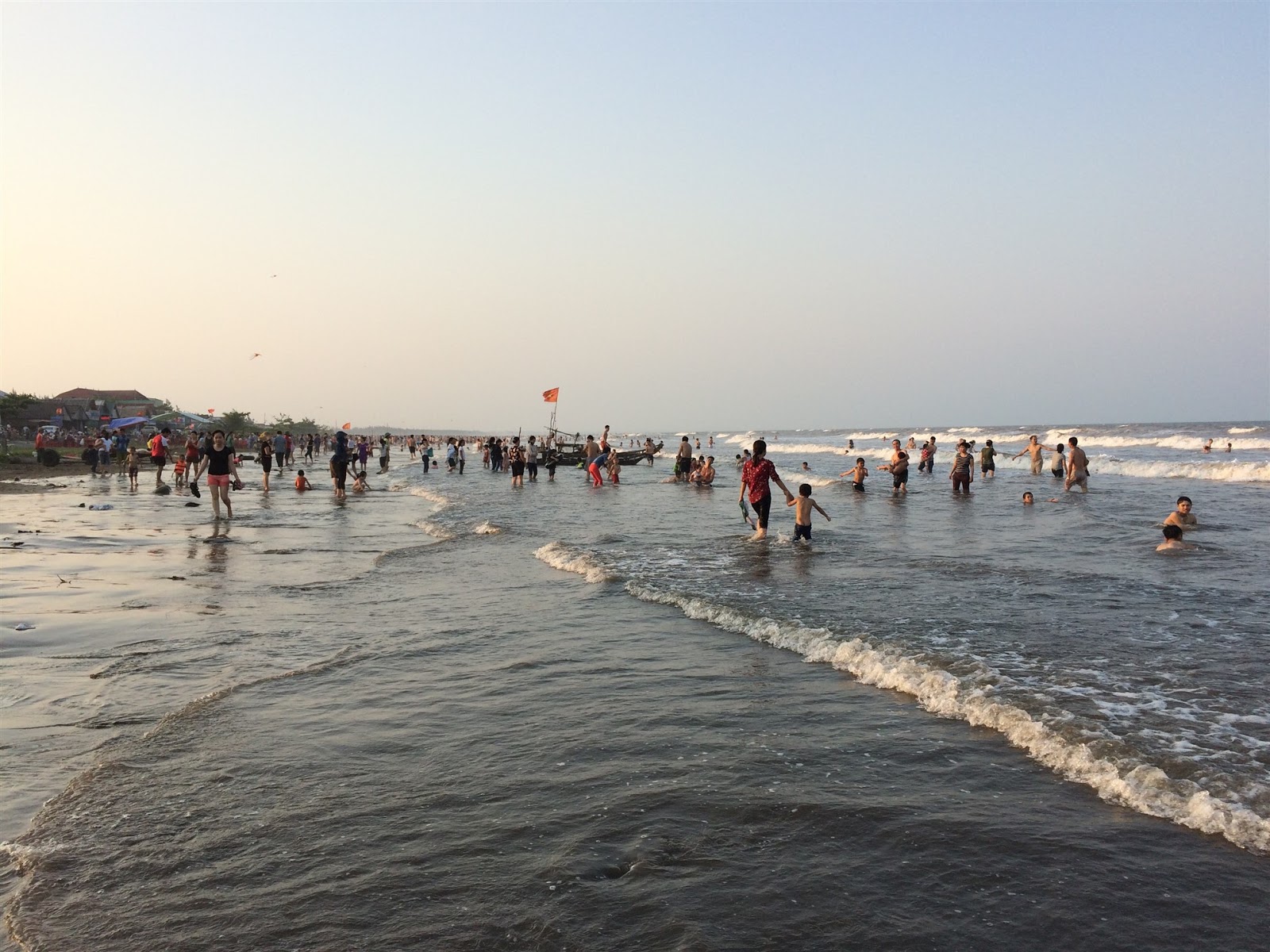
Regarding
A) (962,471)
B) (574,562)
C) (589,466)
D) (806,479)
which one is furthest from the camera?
(806,479)

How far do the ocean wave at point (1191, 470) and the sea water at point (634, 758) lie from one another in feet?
93.5

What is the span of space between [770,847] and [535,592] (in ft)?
23.2

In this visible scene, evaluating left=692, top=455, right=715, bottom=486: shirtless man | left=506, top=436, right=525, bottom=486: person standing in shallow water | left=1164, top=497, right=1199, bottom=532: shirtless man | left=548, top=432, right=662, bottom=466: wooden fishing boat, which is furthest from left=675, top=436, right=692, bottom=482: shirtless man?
left=1164, top=497, right=1199, bottom=532: shirtless man

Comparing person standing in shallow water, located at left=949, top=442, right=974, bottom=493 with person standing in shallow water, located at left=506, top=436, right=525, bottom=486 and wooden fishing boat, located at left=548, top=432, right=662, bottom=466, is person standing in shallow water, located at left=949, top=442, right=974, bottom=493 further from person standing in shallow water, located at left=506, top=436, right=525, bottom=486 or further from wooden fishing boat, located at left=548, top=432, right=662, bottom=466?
wooden fishing boat, located at left=548, top=432, right=662, bottom=466

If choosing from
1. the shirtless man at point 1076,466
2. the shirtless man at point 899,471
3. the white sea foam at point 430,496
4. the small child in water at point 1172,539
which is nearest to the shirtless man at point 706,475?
the shirtless man at point 899,471

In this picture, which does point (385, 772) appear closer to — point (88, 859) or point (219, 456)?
point (88, 859)

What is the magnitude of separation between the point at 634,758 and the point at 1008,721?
2.60 meters

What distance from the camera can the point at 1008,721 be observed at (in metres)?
5.68

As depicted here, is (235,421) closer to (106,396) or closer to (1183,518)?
(106,396)

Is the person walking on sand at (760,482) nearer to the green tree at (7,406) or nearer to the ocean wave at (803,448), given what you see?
the green tree at (7,406)

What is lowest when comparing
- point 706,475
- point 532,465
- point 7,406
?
point 706,475

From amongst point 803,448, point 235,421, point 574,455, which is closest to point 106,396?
point 235,421

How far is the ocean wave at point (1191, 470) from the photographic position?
3478cm

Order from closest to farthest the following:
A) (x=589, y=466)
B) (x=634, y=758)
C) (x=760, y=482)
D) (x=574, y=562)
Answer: (x=634, y=758) → (x=574, y=562) → (x=760, y=482) → (x=589, y=466)
